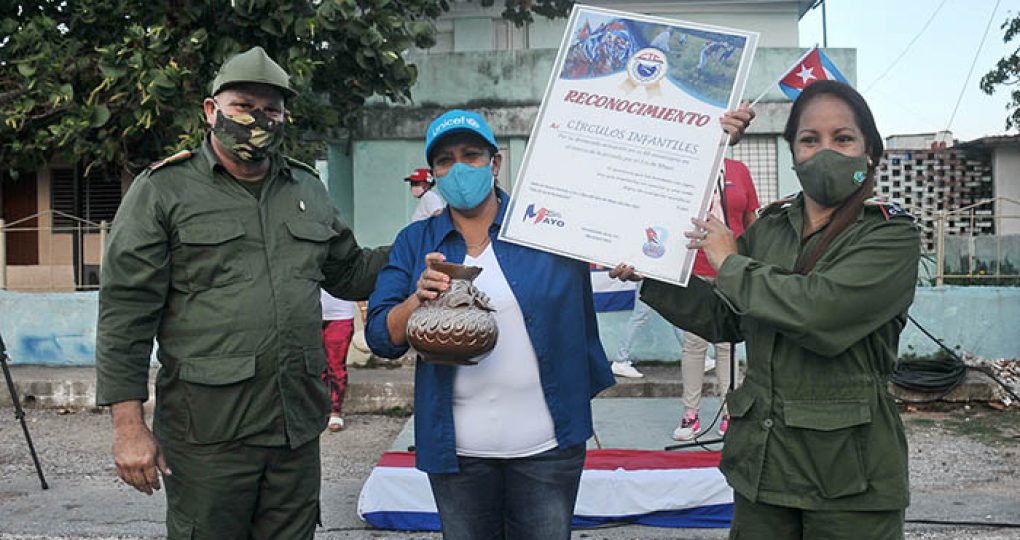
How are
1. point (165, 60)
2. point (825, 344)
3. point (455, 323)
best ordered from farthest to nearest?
point (165, 60)
point (455, 323)
point (825, 344)

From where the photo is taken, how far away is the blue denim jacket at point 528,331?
2602 mm

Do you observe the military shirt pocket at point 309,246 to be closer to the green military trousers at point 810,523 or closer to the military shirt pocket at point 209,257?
the military shirt pocket at point 209,257

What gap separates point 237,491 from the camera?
2.74m

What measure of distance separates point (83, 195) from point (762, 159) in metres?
9.21

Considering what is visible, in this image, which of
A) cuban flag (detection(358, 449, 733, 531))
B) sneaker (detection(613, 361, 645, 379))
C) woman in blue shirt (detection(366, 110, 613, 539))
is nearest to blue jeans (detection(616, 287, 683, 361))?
sneaker (detection(613, 361, 645, 379))

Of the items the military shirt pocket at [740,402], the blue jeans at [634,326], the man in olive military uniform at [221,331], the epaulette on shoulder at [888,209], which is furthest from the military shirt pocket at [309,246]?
the blue jeans at [634,326]

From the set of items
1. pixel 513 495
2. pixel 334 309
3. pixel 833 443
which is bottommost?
pixel 513 495

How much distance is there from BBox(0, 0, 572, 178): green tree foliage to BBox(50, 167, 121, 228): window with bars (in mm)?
2965

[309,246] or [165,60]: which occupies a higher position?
[165,60]

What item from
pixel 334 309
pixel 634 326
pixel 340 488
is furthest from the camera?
pixel 634 326

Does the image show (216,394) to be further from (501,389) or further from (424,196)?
(424,196)

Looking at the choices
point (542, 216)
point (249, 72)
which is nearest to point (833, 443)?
point (542, 216)

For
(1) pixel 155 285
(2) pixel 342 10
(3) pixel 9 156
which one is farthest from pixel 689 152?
(3) pixel 9 156

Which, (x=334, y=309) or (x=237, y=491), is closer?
(x=237, y=491)
